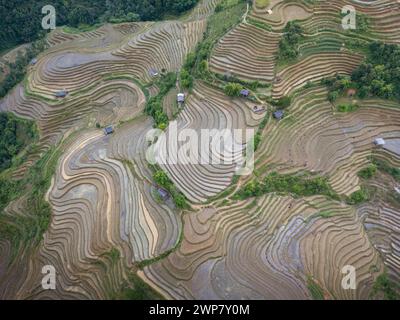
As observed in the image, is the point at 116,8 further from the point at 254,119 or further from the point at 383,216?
the point at 383,216

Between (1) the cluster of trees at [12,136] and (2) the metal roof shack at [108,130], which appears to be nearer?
(2) the metal roof shack at [108,130]

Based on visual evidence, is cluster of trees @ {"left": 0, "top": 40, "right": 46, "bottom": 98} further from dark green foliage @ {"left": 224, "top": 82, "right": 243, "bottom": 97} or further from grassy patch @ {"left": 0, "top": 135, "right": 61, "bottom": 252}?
dark green foliage @ {"left": 224, "top": 82, "right": 243, "bottom": 97}

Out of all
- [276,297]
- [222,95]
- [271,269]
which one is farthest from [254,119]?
[276,297]

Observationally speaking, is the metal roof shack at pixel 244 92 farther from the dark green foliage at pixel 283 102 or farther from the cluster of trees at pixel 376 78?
the cluster of trees at pixel 376 78

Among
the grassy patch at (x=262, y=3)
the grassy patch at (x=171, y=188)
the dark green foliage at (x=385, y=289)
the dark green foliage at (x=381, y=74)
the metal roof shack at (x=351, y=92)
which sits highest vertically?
the grassy patch at (x=262, y=3)

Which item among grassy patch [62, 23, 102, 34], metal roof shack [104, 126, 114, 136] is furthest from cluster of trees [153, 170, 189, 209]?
grassy patch [62, 23, 102, 34]

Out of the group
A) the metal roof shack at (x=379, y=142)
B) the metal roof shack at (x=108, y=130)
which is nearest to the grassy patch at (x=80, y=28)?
the metal roof shack at (x=108, y=130)
